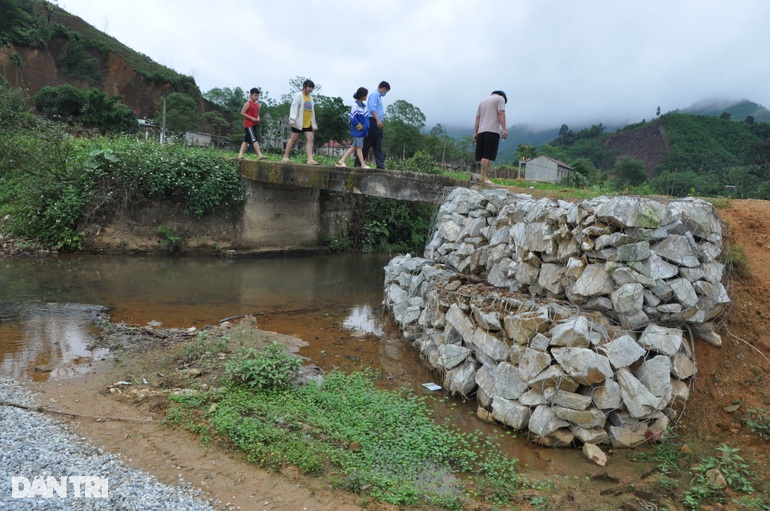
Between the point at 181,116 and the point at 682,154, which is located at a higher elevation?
the point at 181,116

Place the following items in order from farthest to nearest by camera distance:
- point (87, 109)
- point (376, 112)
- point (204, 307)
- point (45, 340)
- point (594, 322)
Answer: point (87, 109)
point (376, 112)
point (204, 307)
point (45, 340)
point (594, 322)

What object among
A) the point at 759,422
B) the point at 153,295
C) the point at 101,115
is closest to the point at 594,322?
the point at 759,422

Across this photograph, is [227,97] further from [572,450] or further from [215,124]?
[572,450]

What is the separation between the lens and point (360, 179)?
11125 mm

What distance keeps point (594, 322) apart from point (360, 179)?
7181mm

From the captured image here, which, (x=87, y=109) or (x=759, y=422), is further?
(x=87, y=109)

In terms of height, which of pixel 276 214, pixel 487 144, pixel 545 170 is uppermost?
pixel 545 170

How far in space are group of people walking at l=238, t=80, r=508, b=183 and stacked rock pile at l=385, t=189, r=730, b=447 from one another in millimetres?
2633

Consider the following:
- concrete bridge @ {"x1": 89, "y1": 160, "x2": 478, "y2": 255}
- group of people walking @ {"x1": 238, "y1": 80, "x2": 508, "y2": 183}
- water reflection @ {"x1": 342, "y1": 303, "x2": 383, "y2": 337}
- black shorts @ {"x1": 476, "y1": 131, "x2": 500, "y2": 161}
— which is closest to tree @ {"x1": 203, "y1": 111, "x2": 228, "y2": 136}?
concrete bridge @ {"x1": 89, "y1": 160, "x2": 478, "y2": 255}

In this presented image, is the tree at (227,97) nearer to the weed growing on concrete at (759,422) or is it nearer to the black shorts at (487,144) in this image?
the black shorts at (487,144)

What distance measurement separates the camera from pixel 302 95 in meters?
10.0

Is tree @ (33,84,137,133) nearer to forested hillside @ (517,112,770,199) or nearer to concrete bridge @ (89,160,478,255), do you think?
concrete bridge @ (89,160,478,255)

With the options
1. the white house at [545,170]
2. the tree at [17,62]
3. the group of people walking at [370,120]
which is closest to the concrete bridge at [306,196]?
the group of people walking at [370,120]

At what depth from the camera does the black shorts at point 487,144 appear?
8250mm
